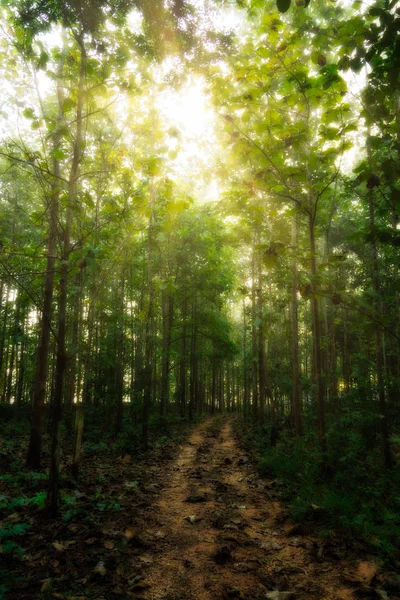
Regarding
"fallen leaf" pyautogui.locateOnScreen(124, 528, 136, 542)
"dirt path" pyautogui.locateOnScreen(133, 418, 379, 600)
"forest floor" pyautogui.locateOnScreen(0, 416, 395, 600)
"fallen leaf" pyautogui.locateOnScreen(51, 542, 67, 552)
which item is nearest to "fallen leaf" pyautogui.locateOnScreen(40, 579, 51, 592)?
"forest floor" pyautogui.locateOnScreen(0, 416, 395, 600)

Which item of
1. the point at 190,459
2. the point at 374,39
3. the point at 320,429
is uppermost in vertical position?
the point at 374,39

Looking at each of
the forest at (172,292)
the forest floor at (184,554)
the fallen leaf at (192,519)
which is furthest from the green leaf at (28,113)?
the fallen leaf at (192,519)

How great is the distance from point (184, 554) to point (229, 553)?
0.55 metres

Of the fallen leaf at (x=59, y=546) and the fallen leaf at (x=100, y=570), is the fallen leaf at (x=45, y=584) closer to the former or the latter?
the fallen leaf at (x=100, y=570)

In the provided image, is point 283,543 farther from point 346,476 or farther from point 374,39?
point 374,39

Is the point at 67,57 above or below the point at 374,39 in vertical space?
above

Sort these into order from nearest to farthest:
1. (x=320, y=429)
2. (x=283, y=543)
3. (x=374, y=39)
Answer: (x=374, y=39) < (x=283, y=543) < (x=320, y=429)

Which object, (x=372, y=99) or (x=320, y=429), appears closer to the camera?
(x=372, y=99)

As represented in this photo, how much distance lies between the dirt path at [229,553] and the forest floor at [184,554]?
1 cm

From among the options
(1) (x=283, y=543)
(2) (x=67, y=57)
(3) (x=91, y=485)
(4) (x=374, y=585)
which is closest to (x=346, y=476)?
(1) (x=283, y=543)

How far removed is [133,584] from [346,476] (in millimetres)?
4709

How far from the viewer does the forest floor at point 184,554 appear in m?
3.41

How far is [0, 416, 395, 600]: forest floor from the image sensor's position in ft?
11.2

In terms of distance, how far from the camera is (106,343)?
15.1 m
